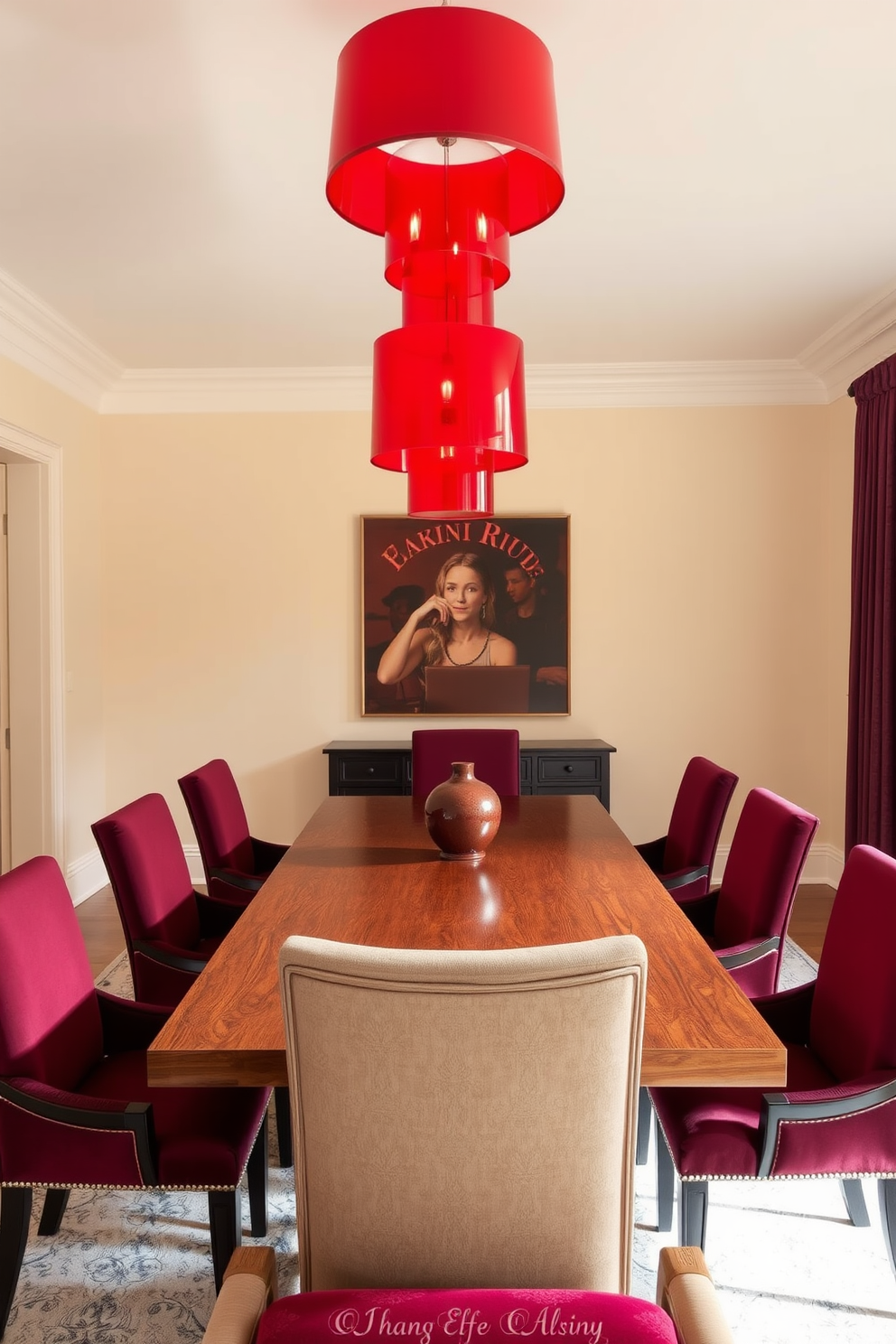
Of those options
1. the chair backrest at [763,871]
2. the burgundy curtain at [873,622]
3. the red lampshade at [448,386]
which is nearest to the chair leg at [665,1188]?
the chair backrest at [763,871]

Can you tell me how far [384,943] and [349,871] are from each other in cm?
64

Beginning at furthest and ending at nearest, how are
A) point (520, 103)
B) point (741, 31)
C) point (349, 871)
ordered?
point (349, 871), point (741, 31), point (520, 103)

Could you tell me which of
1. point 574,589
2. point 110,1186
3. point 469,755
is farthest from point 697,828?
point 574,589

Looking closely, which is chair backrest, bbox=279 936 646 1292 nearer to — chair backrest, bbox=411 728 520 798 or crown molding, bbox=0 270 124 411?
chair backrest, bbox=411 728 520 798

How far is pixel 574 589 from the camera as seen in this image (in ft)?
17.1

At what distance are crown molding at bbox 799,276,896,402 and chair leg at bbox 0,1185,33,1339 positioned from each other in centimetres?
432

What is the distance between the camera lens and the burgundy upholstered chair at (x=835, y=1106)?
Result: 5.76ft

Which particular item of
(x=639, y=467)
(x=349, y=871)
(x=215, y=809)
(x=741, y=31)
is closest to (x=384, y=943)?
(x=349, y=871)

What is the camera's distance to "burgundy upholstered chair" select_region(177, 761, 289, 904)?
3123 millimetres

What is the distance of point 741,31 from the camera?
228 cm

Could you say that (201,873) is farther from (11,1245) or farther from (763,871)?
(763,871)

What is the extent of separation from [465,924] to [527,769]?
9.27 feet

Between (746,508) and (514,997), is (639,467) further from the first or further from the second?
(514,997)

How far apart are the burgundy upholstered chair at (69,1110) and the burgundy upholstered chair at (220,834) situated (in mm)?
1035
